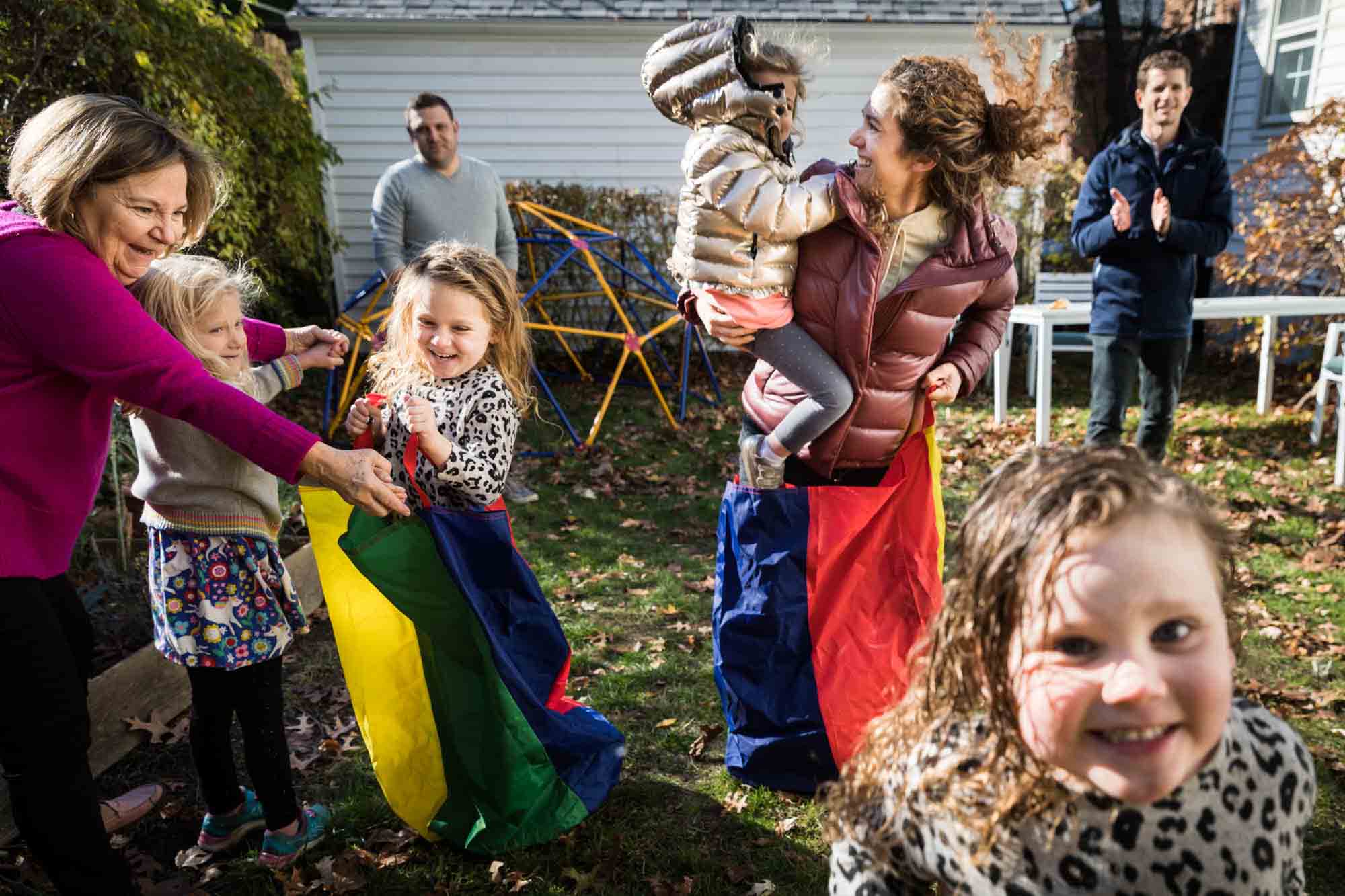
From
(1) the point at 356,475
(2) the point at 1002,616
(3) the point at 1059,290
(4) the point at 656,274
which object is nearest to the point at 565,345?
(4) the point at 656,274

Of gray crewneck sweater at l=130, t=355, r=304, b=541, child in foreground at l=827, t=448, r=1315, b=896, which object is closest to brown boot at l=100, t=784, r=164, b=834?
gray crewneck sweater at l=130, t=355, r=304, b=541

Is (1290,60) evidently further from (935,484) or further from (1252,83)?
(935,484)

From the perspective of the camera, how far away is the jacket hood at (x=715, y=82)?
2424mm

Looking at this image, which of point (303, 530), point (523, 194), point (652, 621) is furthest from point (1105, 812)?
point (523, 194)

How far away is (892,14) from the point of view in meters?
10.5

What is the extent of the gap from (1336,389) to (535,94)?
8271 millimetres

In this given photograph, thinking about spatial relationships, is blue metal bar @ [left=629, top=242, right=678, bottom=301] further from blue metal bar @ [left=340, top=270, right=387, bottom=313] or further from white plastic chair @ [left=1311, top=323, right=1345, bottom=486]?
white plastic chair @ [left=1311, top=323, right=1345, bottom=486]

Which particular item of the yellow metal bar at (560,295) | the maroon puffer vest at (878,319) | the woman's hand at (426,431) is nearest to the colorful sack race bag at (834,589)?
the maroon puffer vest at (878,319)

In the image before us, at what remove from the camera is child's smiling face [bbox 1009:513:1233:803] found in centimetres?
97

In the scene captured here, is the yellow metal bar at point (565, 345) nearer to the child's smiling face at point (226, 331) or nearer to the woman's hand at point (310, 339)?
the woman's hand at point (310, 339)

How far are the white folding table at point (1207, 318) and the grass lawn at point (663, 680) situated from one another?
1.22ft

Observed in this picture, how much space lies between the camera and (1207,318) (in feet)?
24.7

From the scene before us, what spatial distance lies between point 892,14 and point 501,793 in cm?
1022

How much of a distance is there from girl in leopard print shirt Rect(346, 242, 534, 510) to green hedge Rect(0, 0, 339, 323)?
2.07 meters
